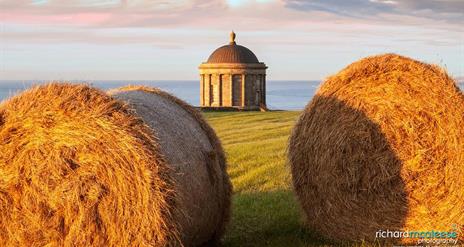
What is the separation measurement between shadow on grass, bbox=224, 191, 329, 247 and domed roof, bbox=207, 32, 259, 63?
40.4m

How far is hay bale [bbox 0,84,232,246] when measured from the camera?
6.61 m

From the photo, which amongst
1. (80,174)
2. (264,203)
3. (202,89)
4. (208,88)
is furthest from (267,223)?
(202,89)

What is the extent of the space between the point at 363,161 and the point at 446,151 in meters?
1.08

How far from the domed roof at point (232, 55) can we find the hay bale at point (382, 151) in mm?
42891

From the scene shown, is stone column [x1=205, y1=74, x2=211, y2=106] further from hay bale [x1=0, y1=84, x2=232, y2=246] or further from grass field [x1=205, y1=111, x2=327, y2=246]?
hay bale [x1=0, y1=84, x2=232, y2=246]

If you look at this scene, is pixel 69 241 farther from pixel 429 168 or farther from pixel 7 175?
pixel 429 168

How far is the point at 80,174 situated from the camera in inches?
269

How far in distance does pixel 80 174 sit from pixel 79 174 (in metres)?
0.01

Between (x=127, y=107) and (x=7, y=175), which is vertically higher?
(x=127, y=107)

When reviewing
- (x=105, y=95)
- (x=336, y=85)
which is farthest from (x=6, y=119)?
(x=336, y=85)

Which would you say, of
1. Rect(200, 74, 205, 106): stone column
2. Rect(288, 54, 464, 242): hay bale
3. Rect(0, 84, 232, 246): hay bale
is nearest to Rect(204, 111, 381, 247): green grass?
Rect(288, 54, 464, 242): hay bale

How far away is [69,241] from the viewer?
6871 millimetres

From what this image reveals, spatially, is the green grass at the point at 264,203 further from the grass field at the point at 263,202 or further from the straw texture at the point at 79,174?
the straw texture at the point at 79,174

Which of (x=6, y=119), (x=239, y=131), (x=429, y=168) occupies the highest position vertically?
(x=6, y=119)
